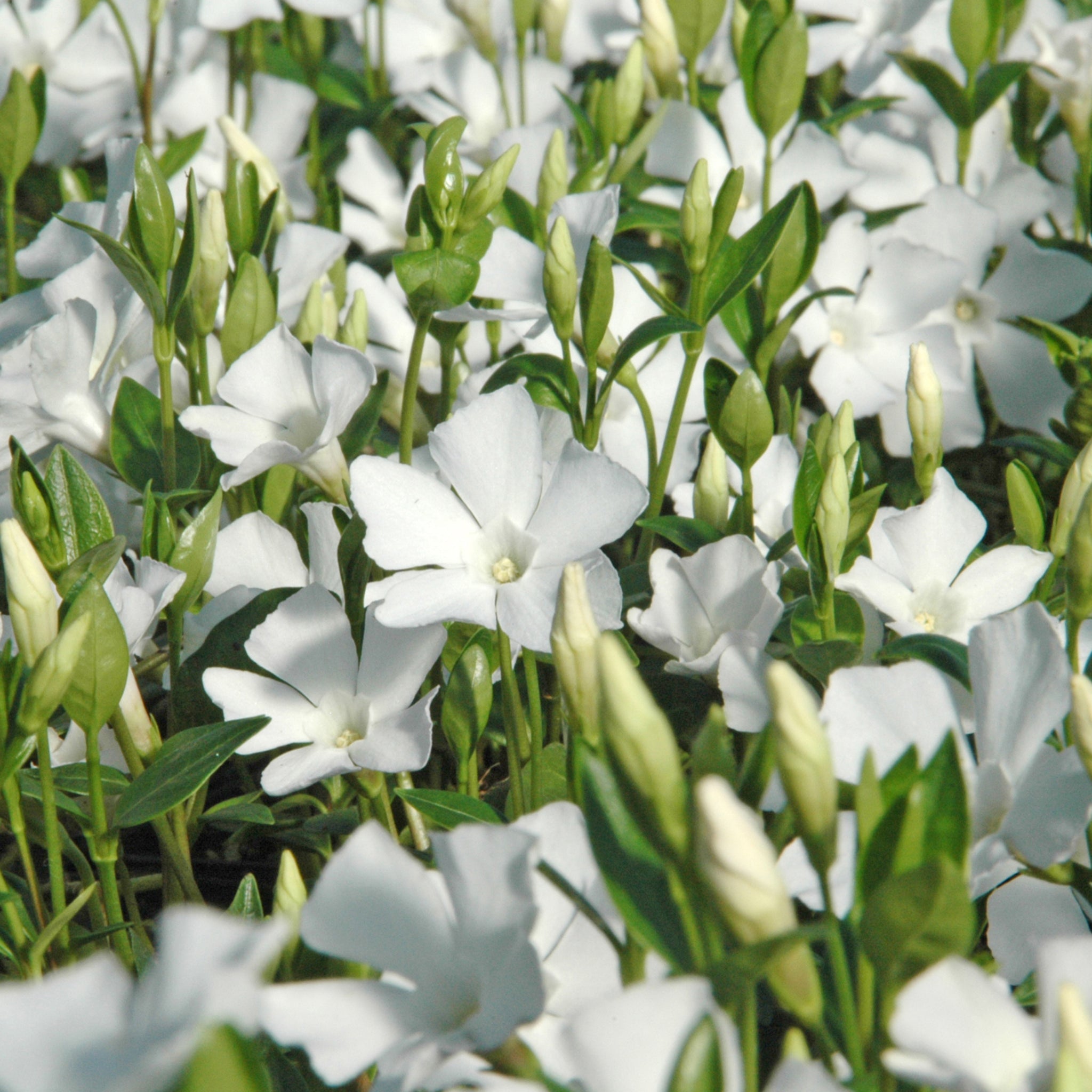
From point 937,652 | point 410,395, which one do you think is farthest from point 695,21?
point 937,652

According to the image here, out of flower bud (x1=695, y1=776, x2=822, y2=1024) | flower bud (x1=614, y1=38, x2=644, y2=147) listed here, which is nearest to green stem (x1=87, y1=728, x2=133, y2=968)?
flower bud (x1=695, y1=776, x2=822, y2=1024)

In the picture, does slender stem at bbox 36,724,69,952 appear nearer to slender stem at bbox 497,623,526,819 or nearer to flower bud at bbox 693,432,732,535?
slender stem at bbox 497,623,526,819

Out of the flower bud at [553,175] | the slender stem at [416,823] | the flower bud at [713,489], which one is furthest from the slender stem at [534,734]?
the flower bud at [553,175]

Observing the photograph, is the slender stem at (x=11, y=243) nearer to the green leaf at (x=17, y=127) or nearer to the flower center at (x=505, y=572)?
the green leaf at (x=17, y=127)

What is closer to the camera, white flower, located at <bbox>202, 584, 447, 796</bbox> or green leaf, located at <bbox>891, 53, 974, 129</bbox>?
white flower, located at <bbox>202, 584, 447, 796</bbox>

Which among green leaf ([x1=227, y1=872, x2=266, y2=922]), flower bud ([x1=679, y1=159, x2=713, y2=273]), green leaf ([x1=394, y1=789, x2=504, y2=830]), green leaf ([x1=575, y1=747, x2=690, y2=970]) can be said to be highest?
flower bud ([x1=679, y1=159, x2=713, y2=273])

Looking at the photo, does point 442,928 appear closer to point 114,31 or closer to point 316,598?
point 316,598

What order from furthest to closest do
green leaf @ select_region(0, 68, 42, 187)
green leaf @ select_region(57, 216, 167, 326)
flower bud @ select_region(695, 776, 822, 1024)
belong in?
green leaf @ select_region(0, 68, 42, 187)
green leaf @ select_region(57, 216, 167, 326)
flower bud @ select_region(695, 776, 822, 1024)
